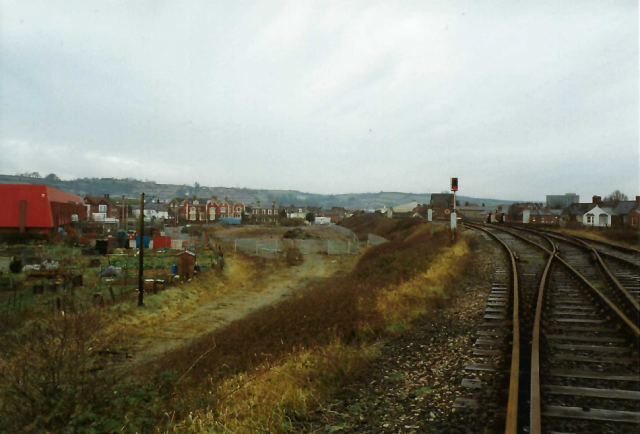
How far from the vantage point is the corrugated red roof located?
25703 mm

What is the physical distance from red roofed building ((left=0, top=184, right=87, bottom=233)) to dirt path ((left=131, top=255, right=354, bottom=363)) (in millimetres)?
12783

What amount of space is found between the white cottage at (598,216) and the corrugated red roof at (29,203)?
64668 mm

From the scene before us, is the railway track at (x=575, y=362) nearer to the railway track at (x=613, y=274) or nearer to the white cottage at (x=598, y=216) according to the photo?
the railway track at (x=613, y=274)

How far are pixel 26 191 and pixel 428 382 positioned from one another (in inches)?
1126

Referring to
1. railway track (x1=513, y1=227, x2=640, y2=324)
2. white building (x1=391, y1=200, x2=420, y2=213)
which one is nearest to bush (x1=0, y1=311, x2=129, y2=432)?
railway track (x1=513, y1=227, x2=640, y2=324)

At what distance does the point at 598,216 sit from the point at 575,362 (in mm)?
67435

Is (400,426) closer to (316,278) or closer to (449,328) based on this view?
(449,328)

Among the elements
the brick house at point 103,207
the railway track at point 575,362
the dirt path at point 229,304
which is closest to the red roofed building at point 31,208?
the brick house at point 103,207

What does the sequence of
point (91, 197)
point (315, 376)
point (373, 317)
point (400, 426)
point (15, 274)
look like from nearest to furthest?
1. point (400, 426)
2. point (315, 376)
3. point (373, 317)
4. point (15, 274)
5. point (91, 197)

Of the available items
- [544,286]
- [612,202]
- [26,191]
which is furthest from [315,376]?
[612,202]

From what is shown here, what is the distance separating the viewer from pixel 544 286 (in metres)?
9.78

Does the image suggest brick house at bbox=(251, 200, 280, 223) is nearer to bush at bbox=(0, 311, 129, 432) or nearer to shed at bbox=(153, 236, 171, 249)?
shed at bbox=(153, 236, 171, 249)

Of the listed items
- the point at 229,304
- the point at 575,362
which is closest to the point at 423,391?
the point at 575,362

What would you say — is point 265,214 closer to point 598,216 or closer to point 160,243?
point 160,243
